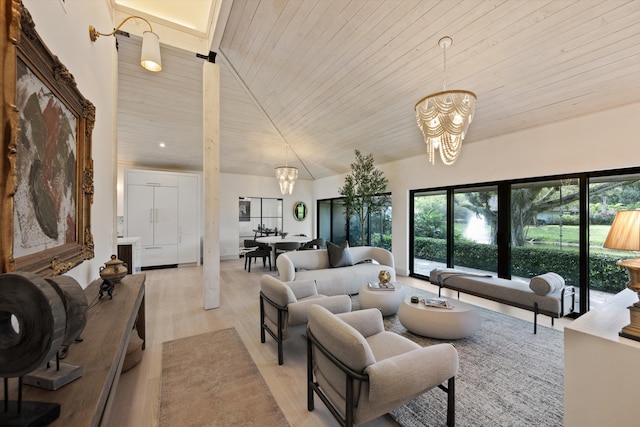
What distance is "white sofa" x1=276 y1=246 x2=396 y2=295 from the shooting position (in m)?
4.00

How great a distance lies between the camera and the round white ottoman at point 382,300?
3381mm

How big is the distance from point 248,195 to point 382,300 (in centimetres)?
632

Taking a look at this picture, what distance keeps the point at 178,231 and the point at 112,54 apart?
4582 millimetres

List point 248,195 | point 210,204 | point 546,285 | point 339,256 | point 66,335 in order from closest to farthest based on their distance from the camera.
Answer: point 66,335, point 546,285, point 210,204, point 339,256, point 248,195

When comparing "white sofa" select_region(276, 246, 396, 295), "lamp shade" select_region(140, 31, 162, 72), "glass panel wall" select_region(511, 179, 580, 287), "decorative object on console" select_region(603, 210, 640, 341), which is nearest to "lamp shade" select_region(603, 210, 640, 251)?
"decorative object on console" select_region(603, 210, 640, 341)

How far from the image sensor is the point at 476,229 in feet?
15.6

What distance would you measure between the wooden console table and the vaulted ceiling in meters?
3.70

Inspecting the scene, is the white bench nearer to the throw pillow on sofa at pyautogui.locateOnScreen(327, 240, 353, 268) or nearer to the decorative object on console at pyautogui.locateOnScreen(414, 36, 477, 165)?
the throw pillow on sofa at pyautogui.locateOnScreen(327, 240, 353, 268)

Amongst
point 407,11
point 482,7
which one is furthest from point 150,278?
point 482,7

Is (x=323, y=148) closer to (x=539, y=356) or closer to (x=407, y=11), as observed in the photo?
(x=407, y=11)

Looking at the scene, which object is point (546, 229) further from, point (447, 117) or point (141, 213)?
point (141, 213)

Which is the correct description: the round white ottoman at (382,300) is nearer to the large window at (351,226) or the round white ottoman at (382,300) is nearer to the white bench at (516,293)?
the white bench at (516,293)

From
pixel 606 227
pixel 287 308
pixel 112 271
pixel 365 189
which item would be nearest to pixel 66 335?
pixel 112 271

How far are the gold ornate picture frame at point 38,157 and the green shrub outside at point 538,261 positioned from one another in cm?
521
